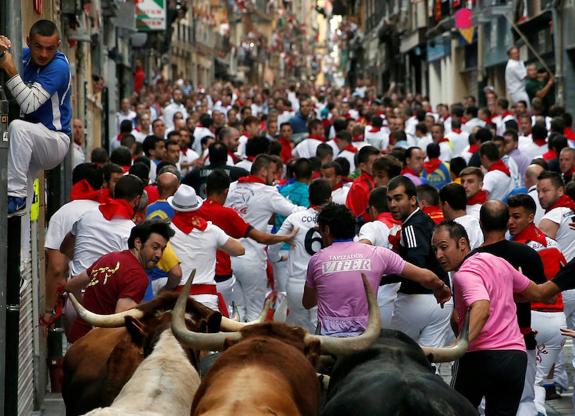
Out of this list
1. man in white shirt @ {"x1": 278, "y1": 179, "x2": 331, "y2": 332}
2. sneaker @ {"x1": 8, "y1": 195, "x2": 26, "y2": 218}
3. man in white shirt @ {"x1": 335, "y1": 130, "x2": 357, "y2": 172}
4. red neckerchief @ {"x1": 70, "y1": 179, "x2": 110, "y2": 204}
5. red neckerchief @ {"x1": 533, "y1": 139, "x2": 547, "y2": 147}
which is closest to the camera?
sneaker @ {"x1": 8, "y1": 195, "x2": 26, "y2": 218}

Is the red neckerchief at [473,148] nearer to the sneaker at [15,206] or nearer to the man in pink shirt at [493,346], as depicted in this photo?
the man in pink shirt at [493,346]

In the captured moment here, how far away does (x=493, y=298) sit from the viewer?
8305 mm

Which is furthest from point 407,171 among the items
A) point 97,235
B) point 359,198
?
point 97,235

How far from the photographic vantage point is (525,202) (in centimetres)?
1044

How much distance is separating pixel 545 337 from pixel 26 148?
4.22m

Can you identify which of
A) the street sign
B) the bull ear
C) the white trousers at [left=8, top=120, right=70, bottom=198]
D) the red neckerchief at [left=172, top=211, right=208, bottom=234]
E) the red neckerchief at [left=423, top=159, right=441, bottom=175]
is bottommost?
the bull ear

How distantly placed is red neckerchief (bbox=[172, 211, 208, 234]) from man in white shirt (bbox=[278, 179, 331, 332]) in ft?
4.48

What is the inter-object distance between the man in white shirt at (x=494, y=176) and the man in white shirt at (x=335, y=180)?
159cm

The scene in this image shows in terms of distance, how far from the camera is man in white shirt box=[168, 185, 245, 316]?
35.8ft

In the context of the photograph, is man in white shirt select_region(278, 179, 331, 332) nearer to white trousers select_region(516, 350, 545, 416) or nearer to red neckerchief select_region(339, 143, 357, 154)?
white trousers select_region(516, 350, 545, 416)

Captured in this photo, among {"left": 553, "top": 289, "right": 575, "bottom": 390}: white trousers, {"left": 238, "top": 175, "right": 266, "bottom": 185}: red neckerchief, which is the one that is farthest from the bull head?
{"left": 238, "top": 175, "right": 266, "bottom": 185}: red neckerchief

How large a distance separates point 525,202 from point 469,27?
90.9 ft

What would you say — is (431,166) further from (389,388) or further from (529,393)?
(389,388)

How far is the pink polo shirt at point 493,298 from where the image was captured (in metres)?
8.24
